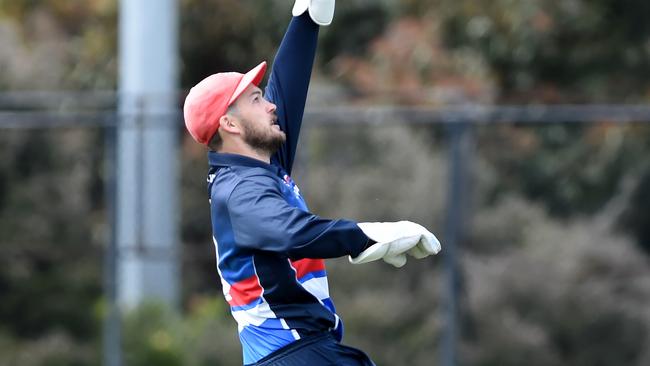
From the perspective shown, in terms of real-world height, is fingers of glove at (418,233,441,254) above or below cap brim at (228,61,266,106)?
below

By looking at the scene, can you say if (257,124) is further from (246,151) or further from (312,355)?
(312,355)

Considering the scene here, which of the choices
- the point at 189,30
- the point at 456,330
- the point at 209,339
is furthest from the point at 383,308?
the point at 189,30

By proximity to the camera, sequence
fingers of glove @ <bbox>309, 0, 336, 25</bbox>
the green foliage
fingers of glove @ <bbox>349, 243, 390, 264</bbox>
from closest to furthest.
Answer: fingers of glove @ <bbox>349, 243, 390, 264</bbox> < fingers of glove @ <bbox>309, 0, 336, 25</bbox> < the green foliage

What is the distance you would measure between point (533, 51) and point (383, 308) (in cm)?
478

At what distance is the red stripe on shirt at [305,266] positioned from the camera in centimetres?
456

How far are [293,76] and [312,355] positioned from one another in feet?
3.83

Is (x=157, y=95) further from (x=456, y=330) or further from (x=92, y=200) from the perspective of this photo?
(x=456, y=330)

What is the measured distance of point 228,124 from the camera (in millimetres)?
4664

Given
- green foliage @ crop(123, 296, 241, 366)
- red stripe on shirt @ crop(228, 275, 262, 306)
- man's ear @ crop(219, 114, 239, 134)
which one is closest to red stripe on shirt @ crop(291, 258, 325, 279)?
red stripe on shirt @ crop(228, 275, 262, 306)

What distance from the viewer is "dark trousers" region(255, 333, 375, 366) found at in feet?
15.0

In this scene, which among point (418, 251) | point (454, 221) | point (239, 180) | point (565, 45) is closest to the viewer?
point (418, 251)

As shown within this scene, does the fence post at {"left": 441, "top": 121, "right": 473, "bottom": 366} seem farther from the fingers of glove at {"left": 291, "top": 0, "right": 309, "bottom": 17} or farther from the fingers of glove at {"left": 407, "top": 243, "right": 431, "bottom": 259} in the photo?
the fingers of glove at {"left": 407, "top": 243, "right": 431, "bottom": 259}

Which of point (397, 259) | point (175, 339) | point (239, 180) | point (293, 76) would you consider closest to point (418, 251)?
point (397, 259)

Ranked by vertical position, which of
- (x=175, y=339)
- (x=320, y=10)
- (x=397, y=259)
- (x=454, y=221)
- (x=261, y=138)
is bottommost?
(x=175, y=339)
